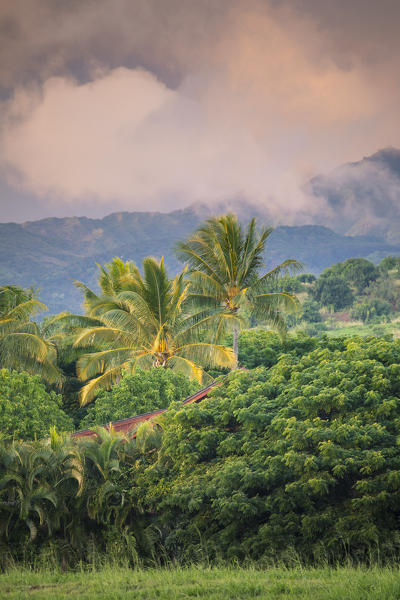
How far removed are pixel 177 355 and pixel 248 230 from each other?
5.91 m

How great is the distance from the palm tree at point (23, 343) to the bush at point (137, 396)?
3.23 meters

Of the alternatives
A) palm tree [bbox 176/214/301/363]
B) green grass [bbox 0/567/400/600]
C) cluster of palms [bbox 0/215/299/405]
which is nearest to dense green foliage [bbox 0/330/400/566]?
green grass [bbox 0/567/400/600]

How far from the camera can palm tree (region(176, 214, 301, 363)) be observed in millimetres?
18703

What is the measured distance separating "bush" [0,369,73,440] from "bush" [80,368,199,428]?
4.39 ft

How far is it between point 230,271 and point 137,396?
6106mm

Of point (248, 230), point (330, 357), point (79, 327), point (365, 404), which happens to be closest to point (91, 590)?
point (365, 404)

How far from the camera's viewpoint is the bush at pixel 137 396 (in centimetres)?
1644

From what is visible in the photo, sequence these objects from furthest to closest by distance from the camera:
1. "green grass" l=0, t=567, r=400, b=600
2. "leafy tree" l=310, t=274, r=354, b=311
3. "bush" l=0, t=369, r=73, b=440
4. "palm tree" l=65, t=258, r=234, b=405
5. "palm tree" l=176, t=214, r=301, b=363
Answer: "leafy tree" l=310, t=274, r=354, b=311
"palm tree" l=176, t=214, r=301, b=363
"palm tree" l=65, t=258, r=234, b=405
"bush" l=0, t=369, r=73, b=440
"green grass" l=0, t=567, r=400, b=600

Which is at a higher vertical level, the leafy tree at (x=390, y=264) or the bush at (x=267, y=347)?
the leafy tree at (x=390, y=264)

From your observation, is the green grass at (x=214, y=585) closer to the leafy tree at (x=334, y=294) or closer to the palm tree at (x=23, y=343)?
the palm tree at (x=23, y=343)

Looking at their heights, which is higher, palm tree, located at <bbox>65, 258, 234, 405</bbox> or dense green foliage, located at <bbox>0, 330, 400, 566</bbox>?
palm tree, located at <bbox>65, 258, 234, 405</bbox>

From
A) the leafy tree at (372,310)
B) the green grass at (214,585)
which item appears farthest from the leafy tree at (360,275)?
the green grass at (214,585)

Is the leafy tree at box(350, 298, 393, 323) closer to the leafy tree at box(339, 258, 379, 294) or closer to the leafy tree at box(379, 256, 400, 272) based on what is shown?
the leafy tree at box(339, 258, 379, 294)

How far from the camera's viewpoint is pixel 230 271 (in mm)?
18766
